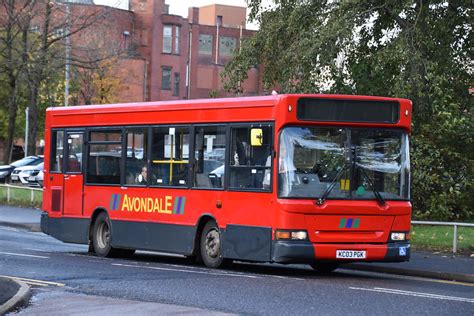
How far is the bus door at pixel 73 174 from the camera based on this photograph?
22.4 meters

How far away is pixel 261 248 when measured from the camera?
17172 millimetres

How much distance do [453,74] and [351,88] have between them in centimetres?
274

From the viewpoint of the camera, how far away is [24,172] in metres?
57.8

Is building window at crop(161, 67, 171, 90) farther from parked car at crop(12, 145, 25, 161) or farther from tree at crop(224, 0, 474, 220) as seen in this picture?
tree at crop(224, 0, 474, 220)

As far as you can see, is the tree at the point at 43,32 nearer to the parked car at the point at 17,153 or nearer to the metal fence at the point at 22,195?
the metal fence at the point at 22,195

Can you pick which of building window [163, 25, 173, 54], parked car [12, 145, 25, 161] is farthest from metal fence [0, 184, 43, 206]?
building window [163, 25, 173, 54]

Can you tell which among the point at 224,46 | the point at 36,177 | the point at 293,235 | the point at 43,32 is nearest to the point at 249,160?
the point at 293,235

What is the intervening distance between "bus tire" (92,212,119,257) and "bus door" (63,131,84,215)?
2.08 ft

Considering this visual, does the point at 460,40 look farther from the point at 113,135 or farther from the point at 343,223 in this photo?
the point at 343,223

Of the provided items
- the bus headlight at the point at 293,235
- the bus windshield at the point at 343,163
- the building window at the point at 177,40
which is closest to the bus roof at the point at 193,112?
the bus windshield at the point at 343,163

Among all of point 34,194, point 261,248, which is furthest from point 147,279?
point 34,194

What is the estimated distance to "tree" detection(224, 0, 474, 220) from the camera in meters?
27.7

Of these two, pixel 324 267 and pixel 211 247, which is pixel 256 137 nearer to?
pixel 211 247

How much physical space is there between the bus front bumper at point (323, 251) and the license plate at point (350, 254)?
0.11 ft
